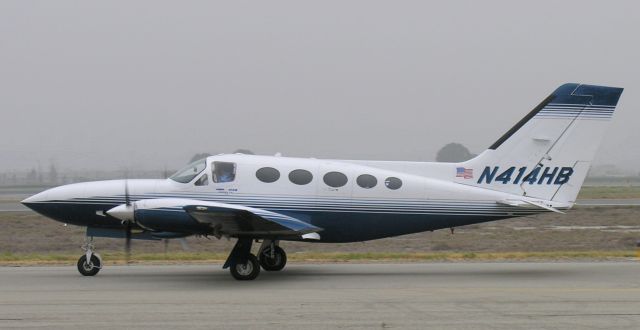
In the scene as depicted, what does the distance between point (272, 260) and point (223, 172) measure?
249 cm

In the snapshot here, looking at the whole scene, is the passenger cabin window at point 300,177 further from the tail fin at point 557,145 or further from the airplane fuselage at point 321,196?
the tail fin at point 557,145

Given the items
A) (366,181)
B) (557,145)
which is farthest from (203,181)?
(557,145)

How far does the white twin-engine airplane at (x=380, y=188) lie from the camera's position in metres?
16.4

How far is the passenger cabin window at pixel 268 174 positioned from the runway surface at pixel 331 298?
2140mm

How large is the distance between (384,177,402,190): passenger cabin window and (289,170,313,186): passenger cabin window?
5.64ft

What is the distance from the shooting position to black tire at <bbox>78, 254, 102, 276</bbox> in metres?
16.1

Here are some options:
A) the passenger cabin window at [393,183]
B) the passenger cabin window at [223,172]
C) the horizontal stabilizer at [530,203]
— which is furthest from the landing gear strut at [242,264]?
the horizontal stabilizer at [530,203]

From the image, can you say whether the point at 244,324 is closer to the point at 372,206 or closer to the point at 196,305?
the point at 196,305

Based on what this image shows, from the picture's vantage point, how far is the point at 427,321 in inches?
410

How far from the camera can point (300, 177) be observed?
16.7m

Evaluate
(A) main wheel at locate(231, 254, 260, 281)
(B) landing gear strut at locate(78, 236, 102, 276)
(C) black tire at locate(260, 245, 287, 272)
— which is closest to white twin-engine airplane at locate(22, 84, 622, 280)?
(B) landing gear strut at locate(78, 236, 102, 276)

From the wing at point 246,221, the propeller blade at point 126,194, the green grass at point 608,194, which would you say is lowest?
the green grass at point 608,194

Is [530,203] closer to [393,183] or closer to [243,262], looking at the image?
[393,183]

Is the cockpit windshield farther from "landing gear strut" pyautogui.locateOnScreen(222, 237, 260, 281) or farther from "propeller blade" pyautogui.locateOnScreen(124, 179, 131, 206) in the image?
"landing gear strut" pyautogui.locateOnScreen(222, 237, 260, 281)
